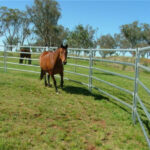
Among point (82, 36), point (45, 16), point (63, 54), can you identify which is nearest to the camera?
point (63, 54)

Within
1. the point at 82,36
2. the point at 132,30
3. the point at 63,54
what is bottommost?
the point at 63,54

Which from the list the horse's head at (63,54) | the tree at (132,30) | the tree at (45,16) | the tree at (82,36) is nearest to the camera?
the horse's head at (63,54)

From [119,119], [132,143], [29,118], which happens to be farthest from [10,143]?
[119,119]

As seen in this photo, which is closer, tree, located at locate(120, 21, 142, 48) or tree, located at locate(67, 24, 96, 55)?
tree, located at locate(67, 24, 96, 55)

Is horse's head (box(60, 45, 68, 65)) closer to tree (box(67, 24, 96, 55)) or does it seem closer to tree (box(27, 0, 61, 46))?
tree (box(67, 24, 96, 55))

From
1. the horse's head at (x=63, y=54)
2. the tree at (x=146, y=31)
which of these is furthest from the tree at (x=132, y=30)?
the horse's head at (x=63, y=54)

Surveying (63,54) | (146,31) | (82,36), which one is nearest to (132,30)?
(146,31)

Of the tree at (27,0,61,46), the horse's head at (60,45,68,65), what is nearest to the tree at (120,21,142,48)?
the tree at (27,0,61,46)

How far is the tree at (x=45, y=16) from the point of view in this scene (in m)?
35.0

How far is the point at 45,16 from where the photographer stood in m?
36.3

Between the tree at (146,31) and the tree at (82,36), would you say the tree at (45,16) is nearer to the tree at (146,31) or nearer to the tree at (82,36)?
the tree at (82,36)

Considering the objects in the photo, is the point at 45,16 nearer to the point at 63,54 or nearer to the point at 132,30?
the point at 132,30

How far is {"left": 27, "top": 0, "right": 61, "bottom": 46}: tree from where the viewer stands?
35.0 metres

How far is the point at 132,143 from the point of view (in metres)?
2.82
